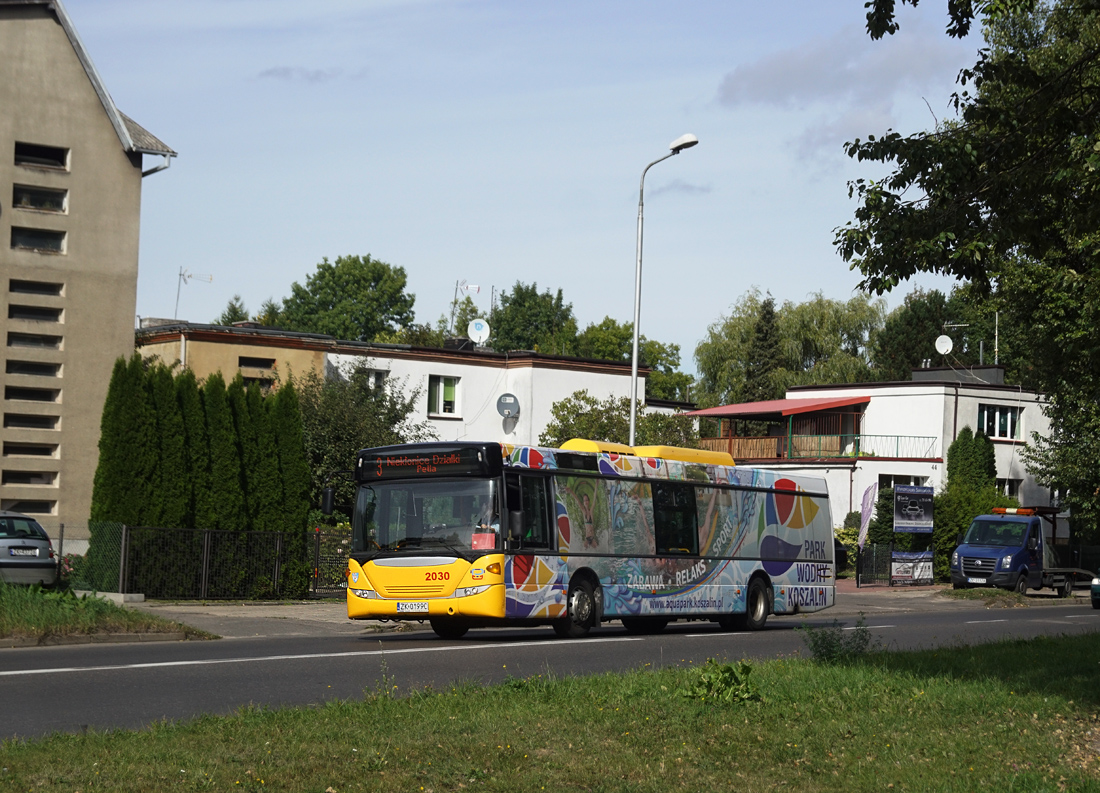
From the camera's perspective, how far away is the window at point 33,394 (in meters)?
40.4

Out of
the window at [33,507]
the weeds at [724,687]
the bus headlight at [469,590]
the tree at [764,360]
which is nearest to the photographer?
the weeds at [724,687]

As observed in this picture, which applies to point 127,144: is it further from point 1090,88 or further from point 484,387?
point 1090,88

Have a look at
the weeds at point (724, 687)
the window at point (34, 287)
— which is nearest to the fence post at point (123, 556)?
the weeds at point (724, 687)

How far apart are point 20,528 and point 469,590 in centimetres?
1038

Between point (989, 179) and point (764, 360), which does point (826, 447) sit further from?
point (989, 179)

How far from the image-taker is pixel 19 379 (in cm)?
4031

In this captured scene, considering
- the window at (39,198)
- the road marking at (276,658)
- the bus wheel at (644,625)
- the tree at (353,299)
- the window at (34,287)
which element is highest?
the tree at (353,299)

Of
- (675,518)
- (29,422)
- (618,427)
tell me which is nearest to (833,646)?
(675,518)

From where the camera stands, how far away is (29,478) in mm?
40375

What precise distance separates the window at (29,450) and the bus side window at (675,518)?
25.2 meters

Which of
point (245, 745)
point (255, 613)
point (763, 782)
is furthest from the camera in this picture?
point (255, 613)

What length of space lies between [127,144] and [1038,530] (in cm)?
3107

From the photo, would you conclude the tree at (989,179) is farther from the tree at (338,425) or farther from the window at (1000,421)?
the window at (1000,421)

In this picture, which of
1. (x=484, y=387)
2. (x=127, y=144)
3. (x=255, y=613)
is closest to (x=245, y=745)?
(x=255, y=613)
